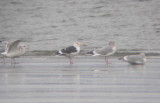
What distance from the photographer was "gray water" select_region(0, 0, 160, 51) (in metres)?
13.6

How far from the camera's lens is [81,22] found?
17.3 meters

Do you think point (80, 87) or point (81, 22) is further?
point (81, 22)

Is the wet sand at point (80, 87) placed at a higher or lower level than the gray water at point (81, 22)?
lower

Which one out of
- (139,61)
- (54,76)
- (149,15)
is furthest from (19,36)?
(54,76)

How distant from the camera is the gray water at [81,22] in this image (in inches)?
537

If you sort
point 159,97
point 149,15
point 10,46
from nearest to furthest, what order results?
point 159,97
point 10,46
point 149,15

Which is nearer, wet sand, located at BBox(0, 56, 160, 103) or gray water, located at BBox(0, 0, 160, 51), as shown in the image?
wet sand, located at BBox(0, 56, 160, 103)

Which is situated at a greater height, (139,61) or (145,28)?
(145,28)

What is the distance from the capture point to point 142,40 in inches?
508

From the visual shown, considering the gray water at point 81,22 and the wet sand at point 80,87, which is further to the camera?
the gray water at point 81,22

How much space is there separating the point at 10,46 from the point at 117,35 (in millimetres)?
8517

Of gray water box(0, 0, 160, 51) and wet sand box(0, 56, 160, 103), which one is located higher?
gray water box(0, 0, 160, 51)

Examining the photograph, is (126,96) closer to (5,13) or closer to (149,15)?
(149,15)

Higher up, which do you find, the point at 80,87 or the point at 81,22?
the point at 81,22
